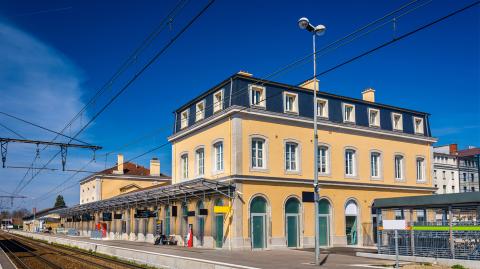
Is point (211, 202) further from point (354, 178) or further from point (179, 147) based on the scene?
point (354, 178)

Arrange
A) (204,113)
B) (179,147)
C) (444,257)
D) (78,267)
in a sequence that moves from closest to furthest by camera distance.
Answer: (444,257) → (78,267) → (204,113) → (179,147)

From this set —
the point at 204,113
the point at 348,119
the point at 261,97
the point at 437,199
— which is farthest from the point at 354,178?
the point at 437,199

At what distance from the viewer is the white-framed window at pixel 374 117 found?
34.7 m

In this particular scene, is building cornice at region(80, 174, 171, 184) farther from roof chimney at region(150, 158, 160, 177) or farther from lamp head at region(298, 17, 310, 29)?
lamp head at region(298, 17, 310, 29)

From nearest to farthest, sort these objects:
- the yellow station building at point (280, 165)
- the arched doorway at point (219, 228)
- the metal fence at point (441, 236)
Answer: the metal fence at point (441, 236), the yellow station building at point (280, 165), the arched doorway at point (219, 228)

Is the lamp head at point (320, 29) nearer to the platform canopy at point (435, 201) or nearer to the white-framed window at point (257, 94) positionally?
the platform canopy at point (435, 201)

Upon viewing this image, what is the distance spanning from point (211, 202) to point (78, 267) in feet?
33.6

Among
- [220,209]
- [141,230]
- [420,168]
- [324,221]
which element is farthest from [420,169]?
[141,230]

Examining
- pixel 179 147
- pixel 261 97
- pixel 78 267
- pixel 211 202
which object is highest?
pixel 261 97

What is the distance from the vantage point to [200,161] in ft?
106

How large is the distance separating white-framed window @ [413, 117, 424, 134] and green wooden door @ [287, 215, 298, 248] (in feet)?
44.8

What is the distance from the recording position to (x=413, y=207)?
68.4 feet

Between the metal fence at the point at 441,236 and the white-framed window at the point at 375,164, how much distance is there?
41.8ft

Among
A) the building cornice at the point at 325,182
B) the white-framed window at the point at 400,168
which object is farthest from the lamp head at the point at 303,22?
the white-framed window at the point at 400,168
